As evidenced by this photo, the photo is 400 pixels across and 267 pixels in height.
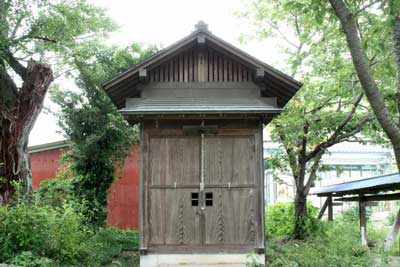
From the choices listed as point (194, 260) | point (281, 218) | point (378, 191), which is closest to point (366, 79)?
point (194, 260)

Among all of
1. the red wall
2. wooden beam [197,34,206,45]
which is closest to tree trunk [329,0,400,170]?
wooden beam [197,34,206,45]

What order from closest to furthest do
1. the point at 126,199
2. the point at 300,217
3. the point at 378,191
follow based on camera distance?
the point at 378,191, the point at 300,217, the point at 126,199

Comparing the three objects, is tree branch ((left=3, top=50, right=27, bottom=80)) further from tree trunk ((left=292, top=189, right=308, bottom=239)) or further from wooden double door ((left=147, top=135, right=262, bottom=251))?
tree trunk ((left=292, top=189, right=308, bottom=239))

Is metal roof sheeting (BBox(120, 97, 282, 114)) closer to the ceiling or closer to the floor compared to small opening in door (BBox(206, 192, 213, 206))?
closer to the ceiling

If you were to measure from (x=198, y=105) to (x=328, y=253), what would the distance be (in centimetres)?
425

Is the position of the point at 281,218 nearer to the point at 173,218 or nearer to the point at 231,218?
the point at 231,218

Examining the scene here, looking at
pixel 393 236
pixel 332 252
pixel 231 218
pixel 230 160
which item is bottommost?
pixel 332 252

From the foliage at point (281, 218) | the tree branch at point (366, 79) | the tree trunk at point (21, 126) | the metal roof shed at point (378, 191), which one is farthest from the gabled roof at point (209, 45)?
the foliage at point (281, 218)

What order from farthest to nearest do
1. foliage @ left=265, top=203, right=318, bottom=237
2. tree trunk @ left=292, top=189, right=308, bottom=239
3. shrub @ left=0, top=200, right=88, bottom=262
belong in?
foliage @ left=265, top=203, right=318, bottom=237 < tree trunk @ left=292, top=189, right=308, bottom=239 < shrub @ left=0, top=200, right=88, bottom=262

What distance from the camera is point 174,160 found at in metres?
9.01

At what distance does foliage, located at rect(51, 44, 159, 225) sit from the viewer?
520 inches

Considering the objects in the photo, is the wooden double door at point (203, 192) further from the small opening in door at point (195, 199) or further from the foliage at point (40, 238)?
the foliage at point (40, 238)

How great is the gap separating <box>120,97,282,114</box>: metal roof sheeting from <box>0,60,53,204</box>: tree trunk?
10.8ft

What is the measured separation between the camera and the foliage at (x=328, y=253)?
8156mm
